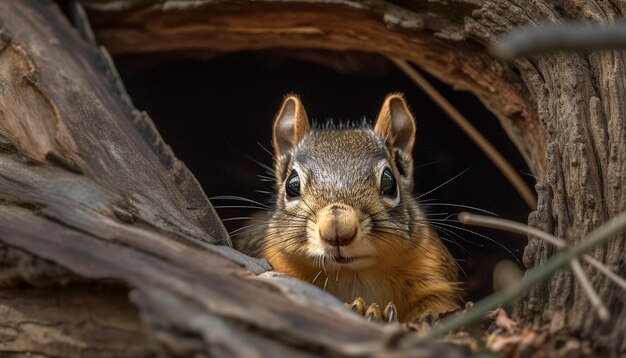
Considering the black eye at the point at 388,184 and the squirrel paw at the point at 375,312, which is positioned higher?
the black eye at the point at 388,184

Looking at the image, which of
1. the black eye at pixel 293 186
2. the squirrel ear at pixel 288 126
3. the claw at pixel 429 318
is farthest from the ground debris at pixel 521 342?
the squirrel ear at pixel 288 126

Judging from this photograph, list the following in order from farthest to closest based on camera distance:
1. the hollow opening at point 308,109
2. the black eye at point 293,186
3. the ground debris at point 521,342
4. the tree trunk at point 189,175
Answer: the hollow opening at point 308,109, the black eye at point 293,186, the ground debris at point 521,342, the tree trunk at point 189,175

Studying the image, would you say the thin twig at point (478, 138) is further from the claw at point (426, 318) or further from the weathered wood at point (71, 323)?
the weathered wood at point (71, 323)

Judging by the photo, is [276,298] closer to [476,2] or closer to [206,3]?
[476,2]

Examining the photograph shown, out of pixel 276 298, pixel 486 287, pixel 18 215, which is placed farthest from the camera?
pixel 486 287

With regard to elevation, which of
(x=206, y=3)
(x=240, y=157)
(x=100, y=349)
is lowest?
(x=240, y=157)

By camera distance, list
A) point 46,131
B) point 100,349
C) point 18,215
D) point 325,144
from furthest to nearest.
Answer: point 325,144 → point 46,131 → point 18,215 → point 100,349

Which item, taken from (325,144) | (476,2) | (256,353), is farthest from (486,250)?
(256,353)

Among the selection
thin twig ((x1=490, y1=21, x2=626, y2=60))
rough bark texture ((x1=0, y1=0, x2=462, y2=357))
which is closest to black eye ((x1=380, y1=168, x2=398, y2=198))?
rough bark texture ((x1=0, y1=0, x2=462, y2=357))
